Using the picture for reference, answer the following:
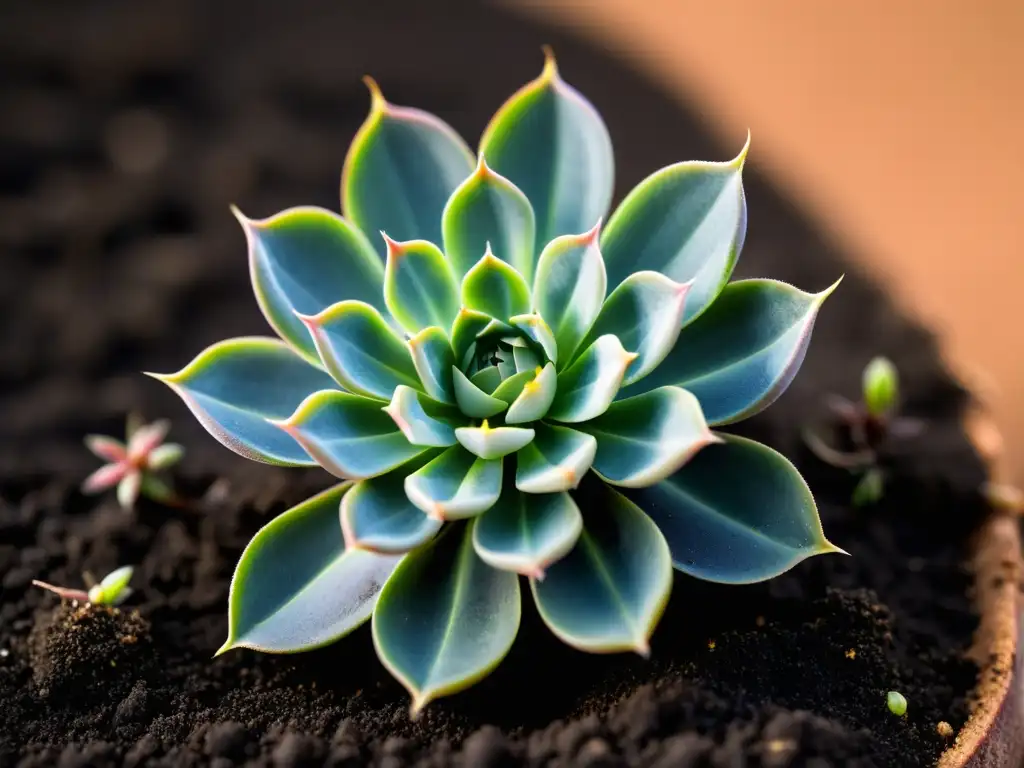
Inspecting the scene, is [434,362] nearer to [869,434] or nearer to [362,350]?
[362,350]

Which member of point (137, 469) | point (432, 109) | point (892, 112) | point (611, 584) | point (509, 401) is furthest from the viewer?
point (892, 112)

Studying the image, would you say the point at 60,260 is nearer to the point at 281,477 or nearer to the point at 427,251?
the point at 281,477

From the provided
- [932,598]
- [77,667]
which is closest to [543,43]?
[932,598]

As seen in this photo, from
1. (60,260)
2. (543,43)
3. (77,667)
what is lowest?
(60,260)

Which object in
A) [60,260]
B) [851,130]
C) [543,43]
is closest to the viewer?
[60,260]

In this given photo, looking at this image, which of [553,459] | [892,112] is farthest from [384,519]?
[892,112]

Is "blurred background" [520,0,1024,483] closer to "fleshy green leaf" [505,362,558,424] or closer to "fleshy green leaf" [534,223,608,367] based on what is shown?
"fleshy green leaf" [534,223,608,367]

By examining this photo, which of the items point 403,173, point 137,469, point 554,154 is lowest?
point 137,469
